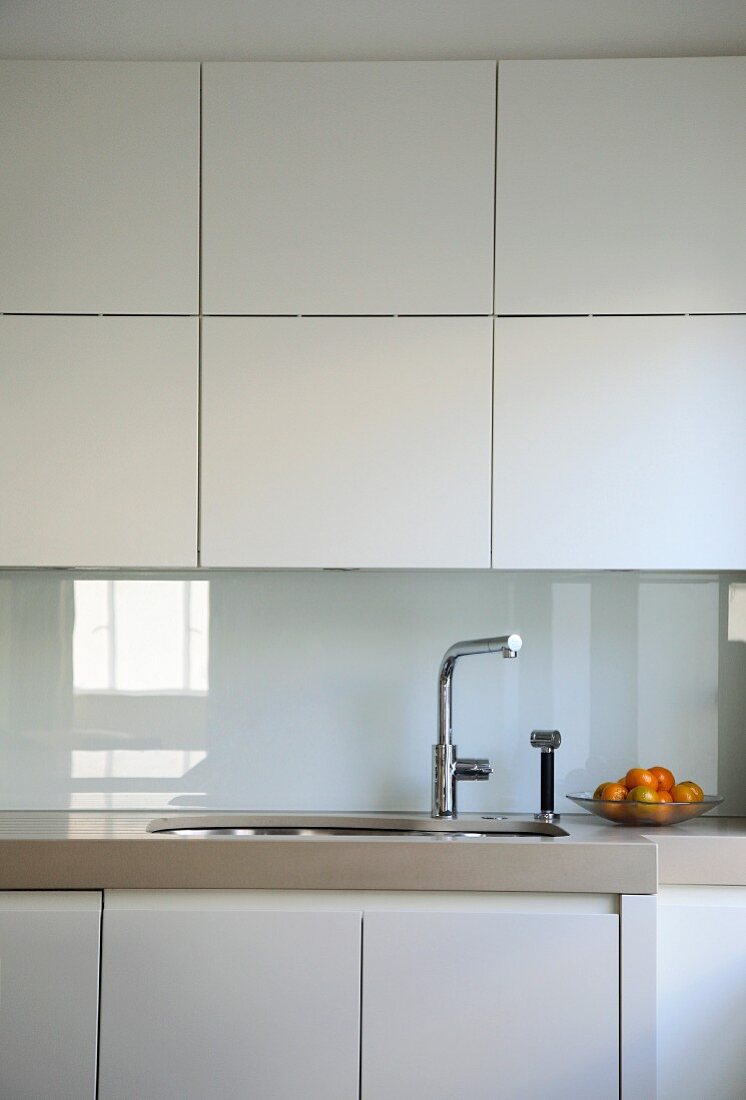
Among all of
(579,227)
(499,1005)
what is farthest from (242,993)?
(579,227)

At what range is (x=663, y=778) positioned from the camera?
8.06 feet

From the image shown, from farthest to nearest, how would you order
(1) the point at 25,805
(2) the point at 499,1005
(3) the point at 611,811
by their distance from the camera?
(1) the point at 25,805 < (3) the point at 611,811 < (2) the point at 499,1005

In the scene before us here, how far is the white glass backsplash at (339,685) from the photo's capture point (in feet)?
8.92

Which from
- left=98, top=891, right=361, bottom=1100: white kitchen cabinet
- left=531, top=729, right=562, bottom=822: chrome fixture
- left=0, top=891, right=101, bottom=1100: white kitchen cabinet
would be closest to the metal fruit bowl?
left=531, top=729, right=562, bottom=822: chrome fixture

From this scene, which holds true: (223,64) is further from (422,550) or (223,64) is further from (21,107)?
(422,550)

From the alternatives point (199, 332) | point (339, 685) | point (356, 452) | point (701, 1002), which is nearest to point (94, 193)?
point (199, 332)

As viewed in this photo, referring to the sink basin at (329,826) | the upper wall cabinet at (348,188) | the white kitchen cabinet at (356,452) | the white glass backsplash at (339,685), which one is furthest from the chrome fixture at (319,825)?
the upper wall cabinet at (348,188)

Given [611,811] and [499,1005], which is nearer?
[499,1005]

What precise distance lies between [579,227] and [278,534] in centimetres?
90

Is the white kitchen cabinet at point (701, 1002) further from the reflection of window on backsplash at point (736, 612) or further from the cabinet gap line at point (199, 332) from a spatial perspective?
the cabinet gap line at point (199, 332)

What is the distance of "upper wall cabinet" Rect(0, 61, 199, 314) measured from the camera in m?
2.46

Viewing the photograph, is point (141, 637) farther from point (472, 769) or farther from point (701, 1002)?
point (701, 1002)

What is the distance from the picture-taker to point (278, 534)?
2447 millimetres

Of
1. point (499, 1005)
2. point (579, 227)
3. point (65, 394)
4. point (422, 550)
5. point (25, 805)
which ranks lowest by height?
point (499, 1005)
